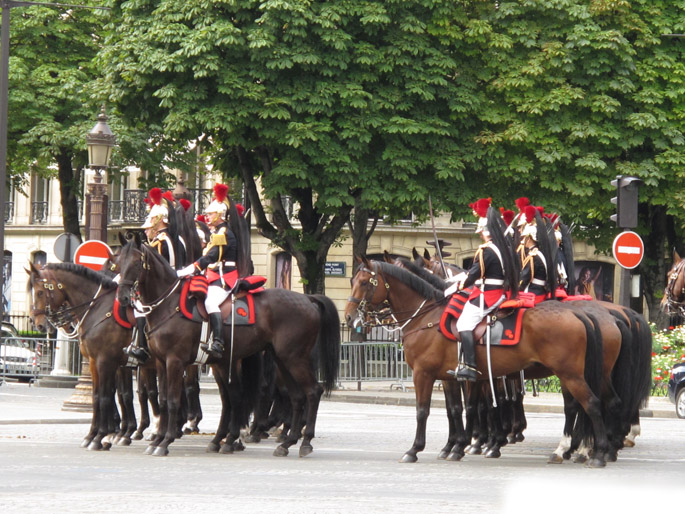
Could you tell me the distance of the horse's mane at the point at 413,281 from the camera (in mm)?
16688

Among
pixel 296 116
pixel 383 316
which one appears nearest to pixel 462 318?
pixel 383 316

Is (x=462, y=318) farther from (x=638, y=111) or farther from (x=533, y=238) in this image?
(x=638, y=111)

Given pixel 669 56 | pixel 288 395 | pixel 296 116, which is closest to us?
pixel 288 395

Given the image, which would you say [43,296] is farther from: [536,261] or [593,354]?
[593,354]

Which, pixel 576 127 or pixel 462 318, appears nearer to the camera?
pixel 462 318

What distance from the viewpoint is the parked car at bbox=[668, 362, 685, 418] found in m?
24.2

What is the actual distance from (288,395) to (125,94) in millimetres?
18169

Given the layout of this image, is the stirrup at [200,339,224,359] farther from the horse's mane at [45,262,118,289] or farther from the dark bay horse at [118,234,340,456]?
the horse's mane at [45,262,118,289]

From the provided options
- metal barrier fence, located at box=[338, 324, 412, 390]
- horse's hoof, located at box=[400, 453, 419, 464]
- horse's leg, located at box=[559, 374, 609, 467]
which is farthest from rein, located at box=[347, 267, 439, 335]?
metal barrier fence, located at box=[338, 324, 412, 390]

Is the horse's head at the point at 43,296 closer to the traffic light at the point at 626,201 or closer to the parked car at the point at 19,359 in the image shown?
the traffic light at the point at 626,201

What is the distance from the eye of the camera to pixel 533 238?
53.8 ft

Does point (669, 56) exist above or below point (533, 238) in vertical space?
above

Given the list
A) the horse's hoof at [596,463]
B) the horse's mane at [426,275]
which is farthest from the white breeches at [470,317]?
the horse's hoof at [596,463]

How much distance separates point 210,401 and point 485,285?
14743 millimetres
